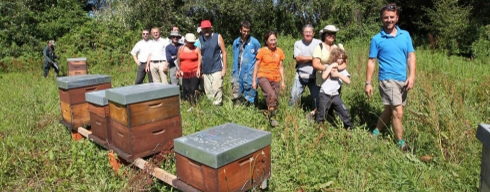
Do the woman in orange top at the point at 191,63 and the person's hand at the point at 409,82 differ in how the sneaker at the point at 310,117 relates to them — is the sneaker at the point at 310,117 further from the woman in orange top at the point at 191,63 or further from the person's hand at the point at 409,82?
the woman in orange top at the point at 191,63

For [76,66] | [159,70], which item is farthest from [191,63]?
[76,66]

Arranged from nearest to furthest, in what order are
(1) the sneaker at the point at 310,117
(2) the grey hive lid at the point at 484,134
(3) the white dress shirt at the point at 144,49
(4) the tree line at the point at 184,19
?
A: 1. (2) the grey hive lid at the point at 484,134
2. (1) the sneaker at the point at 310,117
3. (3) the white dress shirt at the point at 144,49
4. (4) the tree line at the point at 184,19

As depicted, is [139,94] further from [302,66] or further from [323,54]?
[302,66]

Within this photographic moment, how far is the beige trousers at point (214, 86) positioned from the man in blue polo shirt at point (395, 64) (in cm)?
318

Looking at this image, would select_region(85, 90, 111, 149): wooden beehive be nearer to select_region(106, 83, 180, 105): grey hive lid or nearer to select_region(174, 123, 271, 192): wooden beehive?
select_region(106, 83, 180, 105): grey hive lid

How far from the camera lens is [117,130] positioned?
4.00 m

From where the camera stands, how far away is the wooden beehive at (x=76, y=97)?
518 cm

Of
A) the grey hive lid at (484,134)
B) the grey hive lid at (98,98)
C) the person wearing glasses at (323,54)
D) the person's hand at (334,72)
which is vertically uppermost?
the person wearing glasses at (323,54)

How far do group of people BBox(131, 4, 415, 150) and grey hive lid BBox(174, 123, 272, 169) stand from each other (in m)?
2.29

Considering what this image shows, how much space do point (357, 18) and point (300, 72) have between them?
16.3 metres

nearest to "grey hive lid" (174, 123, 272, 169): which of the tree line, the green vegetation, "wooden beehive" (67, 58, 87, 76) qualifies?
the green vegetation

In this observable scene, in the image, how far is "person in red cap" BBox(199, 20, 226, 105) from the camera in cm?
670

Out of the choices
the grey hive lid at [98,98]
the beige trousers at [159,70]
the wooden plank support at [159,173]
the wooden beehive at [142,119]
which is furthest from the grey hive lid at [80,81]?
the beige trousers at [159,70]

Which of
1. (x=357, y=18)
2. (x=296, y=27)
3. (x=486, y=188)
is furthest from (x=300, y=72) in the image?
(x=296, y=27)
